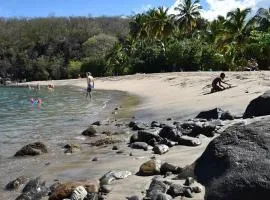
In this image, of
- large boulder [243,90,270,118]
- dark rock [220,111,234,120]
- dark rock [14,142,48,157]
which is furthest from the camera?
dark rock [220,111,234,120]

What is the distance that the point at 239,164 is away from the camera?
20.4ft

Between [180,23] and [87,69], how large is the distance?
28.8 metres

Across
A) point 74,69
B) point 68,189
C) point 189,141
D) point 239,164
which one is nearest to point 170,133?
point 189,141

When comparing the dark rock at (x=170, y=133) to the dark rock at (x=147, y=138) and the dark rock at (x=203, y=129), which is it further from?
the dark rock at (x=203, y=129)

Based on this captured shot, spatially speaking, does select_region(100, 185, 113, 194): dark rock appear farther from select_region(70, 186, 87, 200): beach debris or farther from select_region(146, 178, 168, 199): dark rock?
select_region(146, 178, 168, 199): dark rock

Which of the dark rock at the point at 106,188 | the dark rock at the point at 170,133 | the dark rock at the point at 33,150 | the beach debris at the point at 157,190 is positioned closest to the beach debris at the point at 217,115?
the dark rock at the point at 170,133

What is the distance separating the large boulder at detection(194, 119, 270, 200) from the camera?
591 centimetres

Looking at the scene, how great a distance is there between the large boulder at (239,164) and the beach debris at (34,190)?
10.5 feet

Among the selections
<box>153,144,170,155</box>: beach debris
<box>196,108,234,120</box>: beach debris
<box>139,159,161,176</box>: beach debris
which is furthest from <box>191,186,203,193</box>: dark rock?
<box>196,108,234,120</box>: beach debris

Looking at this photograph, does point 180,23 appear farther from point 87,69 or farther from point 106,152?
point 106,152

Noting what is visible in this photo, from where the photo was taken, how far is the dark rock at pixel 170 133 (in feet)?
41.4

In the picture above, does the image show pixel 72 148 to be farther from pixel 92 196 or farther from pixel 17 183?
pixel 92 196

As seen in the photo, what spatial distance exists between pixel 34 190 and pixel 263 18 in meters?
45.2

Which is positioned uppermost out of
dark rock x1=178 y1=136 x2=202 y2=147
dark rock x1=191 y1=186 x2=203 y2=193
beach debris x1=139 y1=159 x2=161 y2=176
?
dark rock x1=191 y1=186 x2=203 y2=193
